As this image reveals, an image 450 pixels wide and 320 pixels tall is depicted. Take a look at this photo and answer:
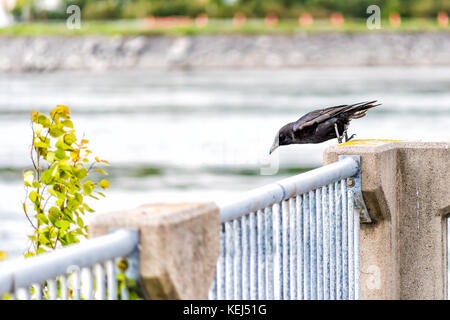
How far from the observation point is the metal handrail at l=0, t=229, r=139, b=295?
3033mm

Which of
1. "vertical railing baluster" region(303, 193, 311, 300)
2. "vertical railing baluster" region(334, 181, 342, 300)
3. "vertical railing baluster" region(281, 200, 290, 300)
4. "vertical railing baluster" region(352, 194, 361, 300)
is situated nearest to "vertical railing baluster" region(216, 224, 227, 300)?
"vertical railing baluster" region(281, 200, 290, 300)

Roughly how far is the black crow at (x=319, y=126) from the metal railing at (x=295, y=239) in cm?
23

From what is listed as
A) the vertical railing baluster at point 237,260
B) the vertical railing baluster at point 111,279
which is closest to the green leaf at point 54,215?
the vertical railing baluster at point 237,260

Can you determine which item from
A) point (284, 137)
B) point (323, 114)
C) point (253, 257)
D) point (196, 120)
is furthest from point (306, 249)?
point (196, 120)

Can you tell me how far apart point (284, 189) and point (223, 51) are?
3731 inches

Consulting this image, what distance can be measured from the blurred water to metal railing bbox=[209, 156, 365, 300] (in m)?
2.01

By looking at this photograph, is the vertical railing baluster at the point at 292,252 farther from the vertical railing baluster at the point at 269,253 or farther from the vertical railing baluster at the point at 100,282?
the vertical railing baluster at the point at 100,282

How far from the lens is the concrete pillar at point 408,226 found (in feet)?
19.8

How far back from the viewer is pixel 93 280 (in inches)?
135

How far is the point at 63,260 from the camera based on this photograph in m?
3.21

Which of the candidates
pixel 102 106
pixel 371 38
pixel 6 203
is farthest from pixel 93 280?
pixel 371 38

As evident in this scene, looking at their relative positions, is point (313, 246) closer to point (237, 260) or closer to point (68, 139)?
point (237, 260)

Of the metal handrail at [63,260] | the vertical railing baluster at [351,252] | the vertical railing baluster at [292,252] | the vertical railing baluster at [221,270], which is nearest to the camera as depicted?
the metal handrail at [63,260]

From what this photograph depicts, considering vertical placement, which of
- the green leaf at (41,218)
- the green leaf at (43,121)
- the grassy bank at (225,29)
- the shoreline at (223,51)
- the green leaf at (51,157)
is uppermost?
the grassy bank at (225,29)
